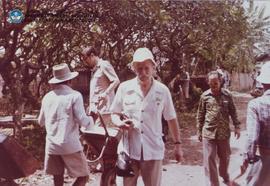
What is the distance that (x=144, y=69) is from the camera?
2537 millimetres

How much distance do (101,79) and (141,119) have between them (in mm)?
1343

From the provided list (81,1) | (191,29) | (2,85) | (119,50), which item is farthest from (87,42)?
(81,1)

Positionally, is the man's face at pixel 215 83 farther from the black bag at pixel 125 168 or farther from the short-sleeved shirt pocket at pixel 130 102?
the black bag at pixel 125 168

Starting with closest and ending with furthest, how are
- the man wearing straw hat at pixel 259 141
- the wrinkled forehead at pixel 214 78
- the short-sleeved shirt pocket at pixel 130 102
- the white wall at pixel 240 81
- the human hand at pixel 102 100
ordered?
the man wearing straw hat at pixel 259 141 → the short-sleeved shirt pocket at pixel 130 102 → the wrinkled forehead at pixel 214 78 → the human hand at pixel 102 100 → the white wall at pixel 240 81

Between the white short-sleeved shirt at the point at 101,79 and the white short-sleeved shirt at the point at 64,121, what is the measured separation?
720 millimetres

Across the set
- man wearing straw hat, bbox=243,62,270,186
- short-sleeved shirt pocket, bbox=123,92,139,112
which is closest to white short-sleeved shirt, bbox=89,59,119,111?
short-sleeved shirt pocket, bbox=123,92,139,112

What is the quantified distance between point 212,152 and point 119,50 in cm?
592

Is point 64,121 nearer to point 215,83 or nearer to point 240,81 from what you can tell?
point 215,83

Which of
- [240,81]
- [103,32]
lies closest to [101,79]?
[103,32]

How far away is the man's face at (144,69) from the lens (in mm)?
2514

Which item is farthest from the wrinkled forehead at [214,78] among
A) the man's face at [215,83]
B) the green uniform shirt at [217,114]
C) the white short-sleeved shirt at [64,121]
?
the white short-sleeved shirt at [64,121]

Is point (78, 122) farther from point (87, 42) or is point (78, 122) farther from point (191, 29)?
point (87, 42)

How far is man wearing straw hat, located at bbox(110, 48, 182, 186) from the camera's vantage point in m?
2.52

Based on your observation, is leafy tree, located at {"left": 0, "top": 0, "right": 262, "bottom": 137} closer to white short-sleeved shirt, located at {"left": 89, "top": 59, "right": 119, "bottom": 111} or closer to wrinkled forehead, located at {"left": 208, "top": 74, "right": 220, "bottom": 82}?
white short-sleeved shirt, located at {"left": 89, "top": 59, "right": 119, "bottom": 111}
